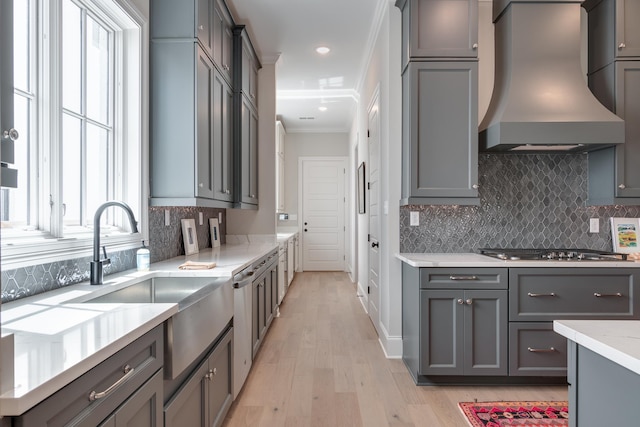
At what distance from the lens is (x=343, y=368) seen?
2947 mm

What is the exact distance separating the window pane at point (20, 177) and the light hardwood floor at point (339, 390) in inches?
59.1

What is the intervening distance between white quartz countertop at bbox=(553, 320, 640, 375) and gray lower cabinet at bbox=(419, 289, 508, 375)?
1377 millimetres

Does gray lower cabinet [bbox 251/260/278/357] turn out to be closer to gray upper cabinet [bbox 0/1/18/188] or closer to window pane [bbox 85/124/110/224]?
window pane [bbox 85/124/110/224]

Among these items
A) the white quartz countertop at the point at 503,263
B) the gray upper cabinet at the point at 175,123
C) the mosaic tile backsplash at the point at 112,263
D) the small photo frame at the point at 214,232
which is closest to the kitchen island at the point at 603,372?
the white quartz countertop at the point at 503,263

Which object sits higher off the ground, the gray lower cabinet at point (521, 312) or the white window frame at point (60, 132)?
the white window frame at point (60, 132)

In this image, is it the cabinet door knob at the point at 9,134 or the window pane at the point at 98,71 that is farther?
the window pane at the point at 98,71

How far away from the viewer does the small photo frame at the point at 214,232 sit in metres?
3.71

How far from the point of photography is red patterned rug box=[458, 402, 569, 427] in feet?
7.09

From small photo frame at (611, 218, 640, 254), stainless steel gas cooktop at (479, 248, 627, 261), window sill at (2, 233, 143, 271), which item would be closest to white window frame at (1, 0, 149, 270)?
window sill at (2, 233, 143, 271)

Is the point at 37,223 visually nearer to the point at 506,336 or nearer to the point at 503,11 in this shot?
the point at 506,336

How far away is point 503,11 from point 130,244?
3.10 m

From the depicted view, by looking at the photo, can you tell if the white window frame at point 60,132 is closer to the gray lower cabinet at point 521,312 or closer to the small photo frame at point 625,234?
the gray lower cabinet at point 521,312

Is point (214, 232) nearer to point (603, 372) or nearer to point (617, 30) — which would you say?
point (603, 372)

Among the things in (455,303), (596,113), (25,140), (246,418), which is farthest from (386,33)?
(246,418)
